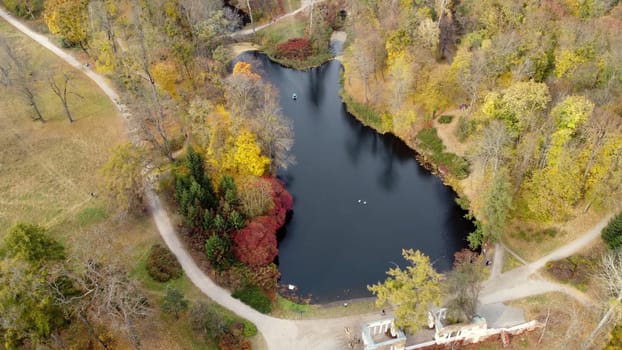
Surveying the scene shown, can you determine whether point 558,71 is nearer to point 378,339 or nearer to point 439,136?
point 439,136

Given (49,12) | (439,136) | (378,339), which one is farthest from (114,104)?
(378,339)

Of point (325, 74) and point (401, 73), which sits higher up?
point (401, 73)

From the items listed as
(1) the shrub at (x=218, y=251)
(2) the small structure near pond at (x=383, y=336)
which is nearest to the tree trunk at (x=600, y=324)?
(2) the small structure near pond at (x=383, y=336)

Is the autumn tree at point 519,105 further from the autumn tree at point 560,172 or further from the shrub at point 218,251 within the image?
the shrub at point 218,251

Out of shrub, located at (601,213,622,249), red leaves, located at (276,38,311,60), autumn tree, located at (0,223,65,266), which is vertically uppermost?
red leaves, located at (276,38,311,60)

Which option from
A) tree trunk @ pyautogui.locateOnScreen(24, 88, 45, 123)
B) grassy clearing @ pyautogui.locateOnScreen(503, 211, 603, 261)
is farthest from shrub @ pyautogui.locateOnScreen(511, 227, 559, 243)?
tree trunk @ pyautogui.locateOnScreen(24, 88, 45, 123)

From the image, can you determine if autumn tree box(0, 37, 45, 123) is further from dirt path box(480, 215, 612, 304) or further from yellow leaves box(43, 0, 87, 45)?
dirt path box(480, 215, 612, 304)
